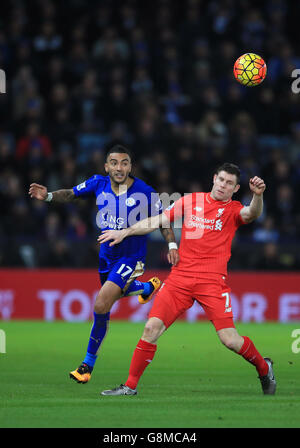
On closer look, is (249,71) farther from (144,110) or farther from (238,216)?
(144,110)

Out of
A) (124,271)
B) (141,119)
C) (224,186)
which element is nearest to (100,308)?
(124,271)

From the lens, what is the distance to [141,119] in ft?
61.6

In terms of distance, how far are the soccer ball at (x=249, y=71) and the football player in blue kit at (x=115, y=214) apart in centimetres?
251

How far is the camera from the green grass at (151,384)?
691 centimetres

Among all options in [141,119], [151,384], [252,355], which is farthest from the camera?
[141,119]

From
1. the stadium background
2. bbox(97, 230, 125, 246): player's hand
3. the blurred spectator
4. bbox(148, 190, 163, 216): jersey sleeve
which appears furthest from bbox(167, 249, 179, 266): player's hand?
the blurred spectator

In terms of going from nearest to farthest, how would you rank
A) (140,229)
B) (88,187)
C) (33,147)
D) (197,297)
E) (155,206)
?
(197,297)
(140,229)
(155,206)
(88,187)
(33,147)

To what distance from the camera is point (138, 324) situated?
→ 1645 cm

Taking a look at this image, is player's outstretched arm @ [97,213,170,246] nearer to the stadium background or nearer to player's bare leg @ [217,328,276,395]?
player's bare leg @ [217,328,276,395]

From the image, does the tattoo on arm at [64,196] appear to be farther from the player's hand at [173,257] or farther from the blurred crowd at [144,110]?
the blurred crowd at [144,110]

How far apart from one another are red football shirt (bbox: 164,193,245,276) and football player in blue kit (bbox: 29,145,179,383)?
0.85 meters

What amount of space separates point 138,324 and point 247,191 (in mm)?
3213

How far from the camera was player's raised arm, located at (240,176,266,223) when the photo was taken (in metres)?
8.09

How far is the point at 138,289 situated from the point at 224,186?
2.00 metres
